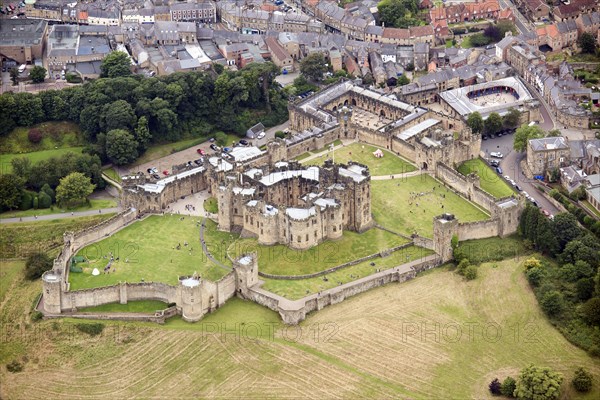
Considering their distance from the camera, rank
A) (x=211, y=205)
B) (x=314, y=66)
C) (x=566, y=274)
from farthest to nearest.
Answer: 1. (x=314, y=66)
2. (x=211, y=205)
3. (x=566, y=274)

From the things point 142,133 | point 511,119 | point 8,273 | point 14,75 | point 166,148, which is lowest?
point 8,273

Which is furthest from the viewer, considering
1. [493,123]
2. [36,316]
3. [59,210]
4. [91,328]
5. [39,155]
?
[493,123]

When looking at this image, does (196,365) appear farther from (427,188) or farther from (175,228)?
(427,188)

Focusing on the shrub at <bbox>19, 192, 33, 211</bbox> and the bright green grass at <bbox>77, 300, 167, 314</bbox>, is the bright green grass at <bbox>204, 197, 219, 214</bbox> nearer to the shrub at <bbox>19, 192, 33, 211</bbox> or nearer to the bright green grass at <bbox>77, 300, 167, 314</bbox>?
the bright green grass at <bbox>77, 300, 167, 314</bbox>

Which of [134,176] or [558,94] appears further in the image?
[558,94]

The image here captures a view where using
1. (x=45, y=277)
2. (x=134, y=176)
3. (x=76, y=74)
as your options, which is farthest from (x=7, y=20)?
(x=45, y=277)

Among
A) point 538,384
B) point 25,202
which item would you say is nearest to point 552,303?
point 538,384

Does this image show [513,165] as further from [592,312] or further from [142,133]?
[142,133]
